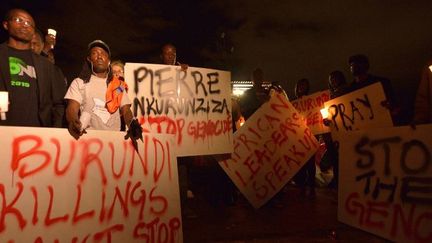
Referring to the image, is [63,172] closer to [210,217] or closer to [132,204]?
[132,204]

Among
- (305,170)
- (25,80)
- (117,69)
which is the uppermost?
(117,69)

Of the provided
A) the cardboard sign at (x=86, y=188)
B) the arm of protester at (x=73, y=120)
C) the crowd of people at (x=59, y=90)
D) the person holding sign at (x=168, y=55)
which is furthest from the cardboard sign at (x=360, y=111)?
the arm of protester at (x=73, y=120)

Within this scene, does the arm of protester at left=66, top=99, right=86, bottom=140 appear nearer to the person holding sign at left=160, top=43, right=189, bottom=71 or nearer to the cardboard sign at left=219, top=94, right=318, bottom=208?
the person holding sign at left=160, top=43, right=189, bottom=71

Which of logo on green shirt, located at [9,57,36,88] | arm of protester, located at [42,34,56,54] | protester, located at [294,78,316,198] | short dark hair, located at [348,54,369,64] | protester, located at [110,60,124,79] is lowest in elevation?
protester, located at [294,78,316,198]

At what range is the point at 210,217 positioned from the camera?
498 cm

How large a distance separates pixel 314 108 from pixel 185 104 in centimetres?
318

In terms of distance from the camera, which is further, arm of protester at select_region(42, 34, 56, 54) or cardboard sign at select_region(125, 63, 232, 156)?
arm of protester at select_region(42, 34, 56, 54)

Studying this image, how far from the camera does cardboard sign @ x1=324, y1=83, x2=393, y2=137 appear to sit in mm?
4664

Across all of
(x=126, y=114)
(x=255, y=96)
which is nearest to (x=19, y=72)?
(x=126, y=114)

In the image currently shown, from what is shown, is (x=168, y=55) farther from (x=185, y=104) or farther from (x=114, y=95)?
(x=114, y=95)

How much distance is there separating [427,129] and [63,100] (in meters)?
3.38

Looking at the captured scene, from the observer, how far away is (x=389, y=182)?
3.39 meters

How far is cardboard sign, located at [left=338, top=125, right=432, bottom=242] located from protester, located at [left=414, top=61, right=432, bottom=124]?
59 cm

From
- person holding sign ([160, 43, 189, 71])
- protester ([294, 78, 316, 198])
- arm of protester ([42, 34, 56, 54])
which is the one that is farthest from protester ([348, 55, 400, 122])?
arm of protester ([42, 34, 56, 54])
